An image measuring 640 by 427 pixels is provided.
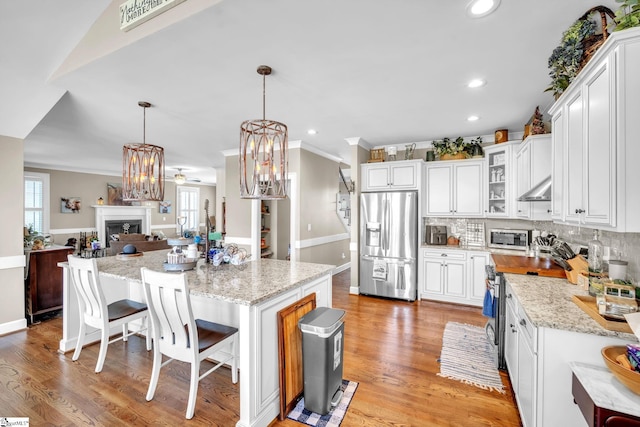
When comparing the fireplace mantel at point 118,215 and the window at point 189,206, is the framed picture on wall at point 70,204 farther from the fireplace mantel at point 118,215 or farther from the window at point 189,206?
the window at point 189,206

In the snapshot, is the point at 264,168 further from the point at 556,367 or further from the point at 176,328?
the point at 556,367

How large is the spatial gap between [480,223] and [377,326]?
97.5 inches

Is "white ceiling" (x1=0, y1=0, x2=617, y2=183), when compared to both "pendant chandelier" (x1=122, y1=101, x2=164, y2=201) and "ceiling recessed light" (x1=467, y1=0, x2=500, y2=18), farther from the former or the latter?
"pendant chandelier" (x1=122, y1=101, x2=164, y2=201)

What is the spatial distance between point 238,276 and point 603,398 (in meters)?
2.17

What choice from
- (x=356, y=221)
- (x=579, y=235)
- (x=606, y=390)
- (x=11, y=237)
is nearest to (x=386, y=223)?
(x=356, y=221)

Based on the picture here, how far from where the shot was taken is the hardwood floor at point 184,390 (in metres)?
2.00

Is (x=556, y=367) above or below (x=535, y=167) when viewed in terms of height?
below

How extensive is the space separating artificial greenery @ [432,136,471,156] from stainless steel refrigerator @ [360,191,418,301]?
0.86 metres

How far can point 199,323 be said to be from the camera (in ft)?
7.65

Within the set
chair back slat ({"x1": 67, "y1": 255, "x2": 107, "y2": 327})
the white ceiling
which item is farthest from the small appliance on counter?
chair back slat ({"x1": 67, "y1": 255, "x2": 107, "y2": 327})

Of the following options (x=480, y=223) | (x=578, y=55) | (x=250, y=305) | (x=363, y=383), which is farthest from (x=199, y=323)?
(x=480, y=223)

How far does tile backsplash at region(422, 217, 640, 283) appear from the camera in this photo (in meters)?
1.78

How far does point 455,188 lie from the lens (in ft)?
14.9

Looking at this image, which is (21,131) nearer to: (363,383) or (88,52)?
(88,52)
